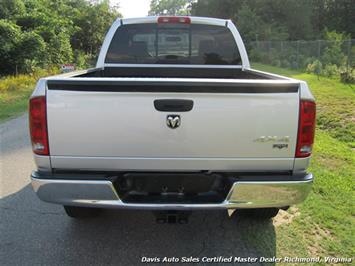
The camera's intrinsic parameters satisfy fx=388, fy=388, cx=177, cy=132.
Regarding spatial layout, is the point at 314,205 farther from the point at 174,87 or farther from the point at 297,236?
the point at 174,87

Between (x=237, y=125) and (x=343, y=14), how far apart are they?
57.1m

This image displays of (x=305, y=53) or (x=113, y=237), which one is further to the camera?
(x=305, y=53)

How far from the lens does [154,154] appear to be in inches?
115

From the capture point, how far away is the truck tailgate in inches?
110

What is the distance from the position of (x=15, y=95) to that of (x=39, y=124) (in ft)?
39.6

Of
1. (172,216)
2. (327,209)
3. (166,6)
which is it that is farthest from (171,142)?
(166,6)

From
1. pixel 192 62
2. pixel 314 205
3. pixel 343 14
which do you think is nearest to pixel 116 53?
pixel 192 62

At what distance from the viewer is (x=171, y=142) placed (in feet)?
9.46

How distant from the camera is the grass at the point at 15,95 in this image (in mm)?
10950

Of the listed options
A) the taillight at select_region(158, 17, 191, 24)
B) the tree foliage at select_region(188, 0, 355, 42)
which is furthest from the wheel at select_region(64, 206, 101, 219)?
the tree foliage at select_region(188, 0, 355, 42)

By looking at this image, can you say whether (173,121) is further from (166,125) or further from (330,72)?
(330,72)

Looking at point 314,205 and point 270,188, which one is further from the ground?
point 270,188

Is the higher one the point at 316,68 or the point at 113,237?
the point at 316,68

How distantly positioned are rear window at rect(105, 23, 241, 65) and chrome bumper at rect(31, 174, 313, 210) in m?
2.51
